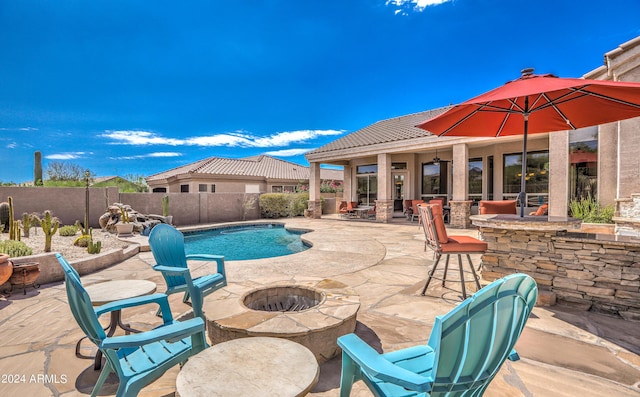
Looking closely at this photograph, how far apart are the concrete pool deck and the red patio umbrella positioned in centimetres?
161

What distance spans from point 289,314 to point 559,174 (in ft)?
33.1

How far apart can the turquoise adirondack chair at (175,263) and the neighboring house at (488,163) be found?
8345mm

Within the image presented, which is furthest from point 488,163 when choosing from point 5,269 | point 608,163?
point 5,269

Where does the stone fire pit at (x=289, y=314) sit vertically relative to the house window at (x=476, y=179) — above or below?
below

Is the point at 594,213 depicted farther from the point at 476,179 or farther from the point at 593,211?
the point at 476,179

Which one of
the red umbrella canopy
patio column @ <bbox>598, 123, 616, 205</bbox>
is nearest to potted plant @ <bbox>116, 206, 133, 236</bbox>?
the red umbrella canopy

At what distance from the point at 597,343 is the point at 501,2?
37.2 ft

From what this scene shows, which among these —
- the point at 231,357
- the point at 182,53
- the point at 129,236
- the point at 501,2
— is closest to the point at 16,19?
the point at 182,53

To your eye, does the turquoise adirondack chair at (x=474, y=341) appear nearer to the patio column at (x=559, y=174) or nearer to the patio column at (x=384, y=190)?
the patio column at (x=559, y=174)

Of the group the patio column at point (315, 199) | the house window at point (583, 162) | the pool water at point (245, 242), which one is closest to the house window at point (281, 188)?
the patio column at point (315, 199)

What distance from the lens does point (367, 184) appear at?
1750 centimetres

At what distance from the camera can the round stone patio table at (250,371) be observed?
4.03ft

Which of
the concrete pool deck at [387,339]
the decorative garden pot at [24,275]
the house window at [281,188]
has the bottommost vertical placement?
the concrete pool deck at [387,339]

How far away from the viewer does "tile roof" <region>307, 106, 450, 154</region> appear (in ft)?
44.4
